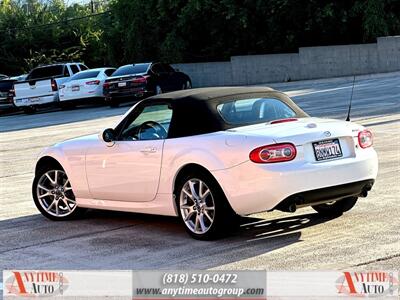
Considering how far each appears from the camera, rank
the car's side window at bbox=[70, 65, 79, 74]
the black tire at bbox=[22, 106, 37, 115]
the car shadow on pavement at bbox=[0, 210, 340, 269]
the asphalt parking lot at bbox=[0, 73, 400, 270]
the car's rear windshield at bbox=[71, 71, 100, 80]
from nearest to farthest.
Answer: the asphalt parking lot at bbox=[0, 73, 400, 270] < the car shadow on pavement at bbox=[0, 210, 340, 269] < the car's rear windshield at bbox=[71, 71, 100, 80] < the black tire at bbox=[22, 106, 37, 115] < the car's side window at bbox=[70, 65, 79, 74]

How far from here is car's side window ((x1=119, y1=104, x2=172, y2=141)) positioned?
364 inches

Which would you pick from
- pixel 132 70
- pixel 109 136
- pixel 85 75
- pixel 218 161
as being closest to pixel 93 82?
pixel 85 75

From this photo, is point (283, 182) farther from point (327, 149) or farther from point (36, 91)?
point (36, 91)

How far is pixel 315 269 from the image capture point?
7.11m

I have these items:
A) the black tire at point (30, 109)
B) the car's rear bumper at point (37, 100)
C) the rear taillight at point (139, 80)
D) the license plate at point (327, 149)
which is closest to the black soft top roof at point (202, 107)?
the license plate at point (327, 149)

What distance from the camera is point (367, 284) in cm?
592

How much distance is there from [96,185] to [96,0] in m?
61.3

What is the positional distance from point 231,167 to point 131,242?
4.42 ft

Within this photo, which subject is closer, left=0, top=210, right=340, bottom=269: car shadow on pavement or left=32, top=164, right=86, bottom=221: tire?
left=0, top=210, right=340, bottom=269: car shadow on pavement

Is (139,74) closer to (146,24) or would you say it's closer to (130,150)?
(146,24)

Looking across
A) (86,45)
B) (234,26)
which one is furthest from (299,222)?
(86,45)

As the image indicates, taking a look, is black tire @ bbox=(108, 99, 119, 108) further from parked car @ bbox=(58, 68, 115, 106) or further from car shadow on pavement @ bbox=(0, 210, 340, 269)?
car shadow on pavement @ bbox=(0, 210, 340, 269)

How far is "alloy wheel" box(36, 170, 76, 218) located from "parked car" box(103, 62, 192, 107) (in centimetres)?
1987

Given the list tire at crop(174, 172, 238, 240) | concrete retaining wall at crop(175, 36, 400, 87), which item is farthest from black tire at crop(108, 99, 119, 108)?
tire at crop(174, 172, 238, 240)
